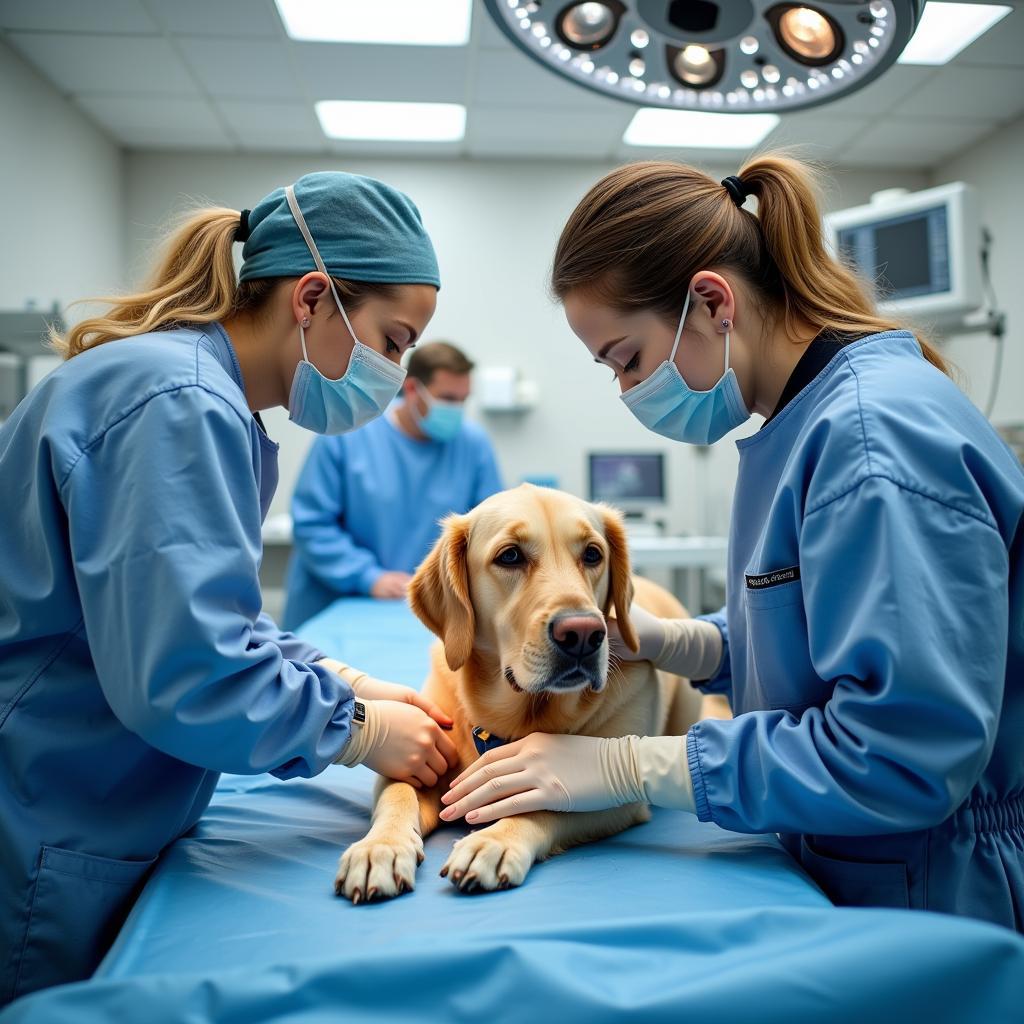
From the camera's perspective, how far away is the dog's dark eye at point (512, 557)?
1.57 metres

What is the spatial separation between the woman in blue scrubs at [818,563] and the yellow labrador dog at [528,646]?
9cm

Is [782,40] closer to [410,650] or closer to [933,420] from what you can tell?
[933,420]

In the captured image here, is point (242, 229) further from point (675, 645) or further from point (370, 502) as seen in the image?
point (370, 502)

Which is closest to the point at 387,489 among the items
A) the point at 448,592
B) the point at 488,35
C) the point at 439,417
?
the point at 439,417

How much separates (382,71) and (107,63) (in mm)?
1424

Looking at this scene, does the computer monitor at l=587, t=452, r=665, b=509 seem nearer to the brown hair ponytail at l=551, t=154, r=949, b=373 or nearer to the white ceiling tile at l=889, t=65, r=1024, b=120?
the white ceiling tile at l=889, t=65, r=1024, b=120

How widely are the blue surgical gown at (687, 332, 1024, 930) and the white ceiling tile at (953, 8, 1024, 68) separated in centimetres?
390

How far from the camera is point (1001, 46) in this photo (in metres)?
4.21

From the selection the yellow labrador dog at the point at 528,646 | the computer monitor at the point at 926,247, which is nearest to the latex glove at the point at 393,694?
the yellow labrador dog at the point at 528,646

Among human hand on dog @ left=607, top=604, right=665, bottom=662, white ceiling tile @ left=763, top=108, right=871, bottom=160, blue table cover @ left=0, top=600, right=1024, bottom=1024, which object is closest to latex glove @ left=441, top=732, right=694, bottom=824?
blue table cover @ left=0, top=600, right=1024, bottom=1024

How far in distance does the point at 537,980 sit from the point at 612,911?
284 millimetres

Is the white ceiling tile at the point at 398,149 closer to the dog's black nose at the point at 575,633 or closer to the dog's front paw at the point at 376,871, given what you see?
the dog's black nose at the point at 575,633

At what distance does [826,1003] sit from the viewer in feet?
2.30

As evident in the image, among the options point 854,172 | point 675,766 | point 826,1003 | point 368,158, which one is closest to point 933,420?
point 675,766
